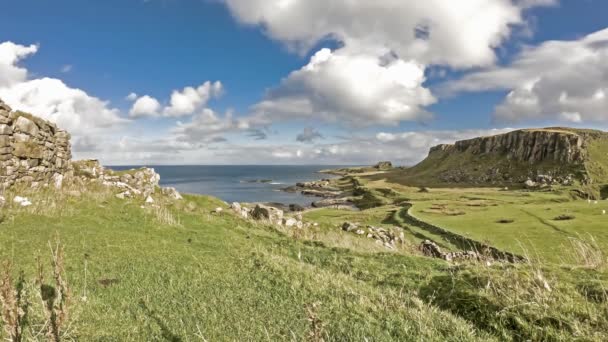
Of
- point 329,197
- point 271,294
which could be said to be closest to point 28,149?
point 271,294

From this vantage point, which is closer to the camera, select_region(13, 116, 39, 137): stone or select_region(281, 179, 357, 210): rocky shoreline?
select_region(13, 116, 39, 137): stone

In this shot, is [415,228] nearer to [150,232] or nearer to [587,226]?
[587,226]

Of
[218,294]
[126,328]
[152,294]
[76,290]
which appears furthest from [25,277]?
[218,294]

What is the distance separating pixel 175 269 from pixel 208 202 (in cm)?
2069

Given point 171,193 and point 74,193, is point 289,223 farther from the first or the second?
point 74,193

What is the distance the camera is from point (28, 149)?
21.8 meters

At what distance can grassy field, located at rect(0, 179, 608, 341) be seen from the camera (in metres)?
6.93

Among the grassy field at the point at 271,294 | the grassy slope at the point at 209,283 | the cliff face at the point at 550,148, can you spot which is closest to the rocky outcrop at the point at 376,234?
the grassy slope at the point at 209,283

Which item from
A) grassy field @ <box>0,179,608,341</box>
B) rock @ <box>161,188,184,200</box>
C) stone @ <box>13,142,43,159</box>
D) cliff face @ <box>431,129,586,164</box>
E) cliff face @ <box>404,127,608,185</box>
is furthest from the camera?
cliff face @ <box>431,129,586,164</box>

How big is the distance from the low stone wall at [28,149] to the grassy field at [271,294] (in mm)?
5936

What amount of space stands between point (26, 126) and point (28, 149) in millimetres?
1482

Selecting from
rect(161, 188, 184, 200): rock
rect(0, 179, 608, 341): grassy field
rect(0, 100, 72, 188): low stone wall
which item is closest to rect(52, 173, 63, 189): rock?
rect(0, 100, 72, 188): low stone wall

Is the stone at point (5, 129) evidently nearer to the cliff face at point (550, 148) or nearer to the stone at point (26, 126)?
the stone at point (26, 126)

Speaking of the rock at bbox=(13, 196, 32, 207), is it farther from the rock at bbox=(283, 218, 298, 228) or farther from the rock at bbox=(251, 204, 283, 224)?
the rock at bbox=(283, 218, 298, 228)
